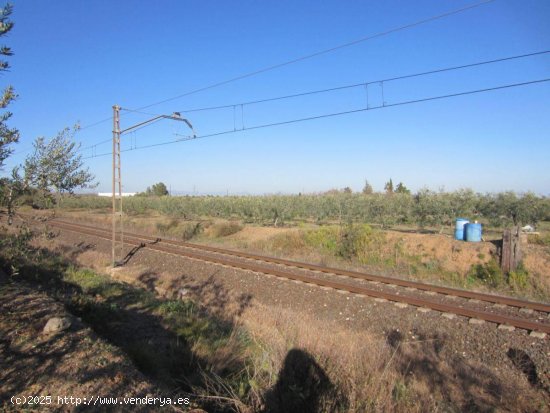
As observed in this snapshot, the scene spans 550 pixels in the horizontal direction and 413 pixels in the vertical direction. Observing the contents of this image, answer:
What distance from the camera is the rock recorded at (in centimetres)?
634

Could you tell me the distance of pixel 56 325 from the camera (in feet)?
21.1

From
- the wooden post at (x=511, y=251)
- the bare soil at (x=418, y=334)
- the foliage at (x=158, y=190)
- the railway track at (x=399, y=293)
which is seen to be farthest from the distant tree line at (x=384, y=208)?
the foliage at (x=158, y=190)

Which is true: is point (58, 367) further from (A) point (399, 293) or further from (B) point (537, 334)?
(A) point (399, 293)

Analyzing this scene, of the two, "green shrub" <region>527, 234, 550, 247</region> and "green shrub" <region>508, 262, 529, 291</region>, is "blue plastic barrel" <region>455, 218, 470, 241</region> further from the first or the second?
"green shrub" <region>508, 262, 529, 291</region>

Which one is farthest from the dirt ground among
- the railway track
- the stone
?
the stone

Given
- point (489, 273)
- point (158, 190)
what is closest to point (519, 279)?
point (489, 273)

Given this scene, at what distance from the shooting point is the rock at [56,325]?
20.8 ft

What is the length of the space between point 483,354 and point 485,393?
1.71 m

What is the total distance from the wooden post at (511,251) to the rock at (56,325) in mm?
13577

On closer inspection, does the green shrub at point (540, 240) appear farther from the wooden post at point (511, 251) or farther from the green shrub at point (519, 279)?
the green shrub at point (519, 279)

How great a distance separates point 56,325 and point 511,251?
45.9 ft

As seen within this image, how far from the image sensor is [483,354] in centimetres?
711

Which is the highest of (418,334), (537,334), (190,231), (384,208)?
(384,208)

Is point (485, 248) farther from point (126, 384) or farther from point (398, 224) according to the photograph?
point (398, 224)
